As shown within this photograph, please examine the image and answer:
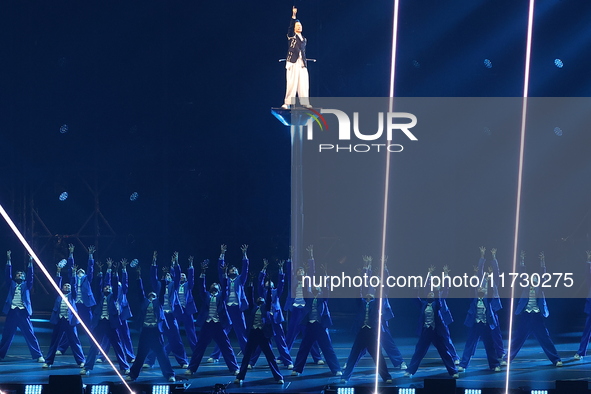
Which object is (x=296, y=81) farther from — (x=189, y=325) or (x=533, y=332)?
(x=533, y=332)

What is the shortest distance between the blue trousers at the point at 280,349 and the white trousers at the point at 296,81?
3105 millimetres

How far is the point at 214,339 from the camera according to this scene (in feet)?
37.5

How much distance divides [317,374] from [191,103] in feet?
18.7

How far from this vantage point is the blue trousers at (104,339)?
11469 mm

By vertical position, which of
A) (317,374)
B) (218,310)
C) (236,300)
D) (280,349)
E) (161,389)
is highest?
(236,300)

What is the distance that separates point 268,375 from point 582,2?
780 centimetres

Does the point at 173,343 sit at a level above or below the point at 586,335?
below

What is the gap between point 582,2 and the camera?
48.9 feet

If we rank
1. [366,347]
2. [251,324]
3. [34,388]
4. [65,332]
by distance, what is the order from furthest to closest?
1. [65,332]
2. [251,324]
3. [366,347]
4. [34,388]

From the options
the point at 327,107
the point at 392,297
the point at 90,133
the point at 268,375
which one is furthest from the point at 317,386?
the point at 90,133

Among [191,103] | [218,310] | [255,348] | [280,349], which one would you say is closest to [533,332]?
[280,349]

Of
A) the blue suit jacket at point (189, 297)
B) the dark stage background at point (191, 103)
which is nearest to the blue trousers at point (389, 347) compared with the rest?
the blue suit jacket at point (189, 297)

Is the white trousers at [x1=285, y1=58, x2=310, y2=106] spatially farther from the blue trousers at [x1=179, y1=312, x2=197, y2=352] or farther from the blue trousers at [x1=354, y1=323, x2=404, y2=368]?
the blue trousers at [x1=354, y1=323, x2=404, y2=368]

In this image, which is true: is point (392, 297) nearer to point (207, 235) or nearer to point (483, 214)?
point (483, 214)
